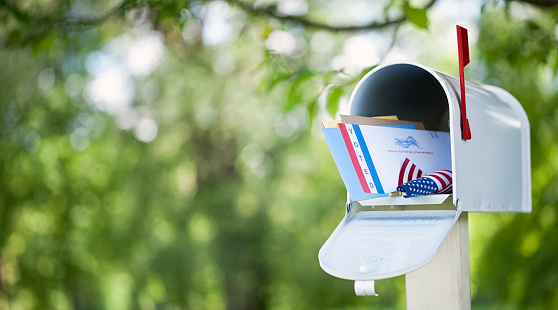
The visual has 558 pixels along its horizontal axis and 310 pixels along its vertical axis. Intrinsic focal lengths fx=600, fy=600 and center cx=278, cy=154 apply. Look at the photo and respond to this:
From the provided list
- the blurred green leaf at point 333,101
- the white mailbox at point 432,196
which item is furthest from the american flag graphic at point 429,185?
the blurred green leaf at point 333,101

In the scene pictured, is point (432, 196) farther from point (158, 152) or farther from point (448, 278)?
point (158, 152)

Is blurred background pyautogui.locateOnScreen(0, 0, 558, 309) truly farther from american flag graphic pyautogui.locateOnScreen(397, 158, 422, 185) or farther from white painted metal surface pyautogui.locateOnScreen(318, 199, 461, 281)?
white painted metal surface pyautogui.locateOnScreen(318, 199, 461, 281)

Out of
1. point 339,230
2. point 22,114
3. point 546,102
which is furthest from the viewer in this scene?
point 22,114

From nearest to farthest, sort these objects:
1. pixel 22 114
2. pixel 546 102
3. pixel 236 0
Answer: pixel 236 0 → pixel 546 102 → pixel 22 114

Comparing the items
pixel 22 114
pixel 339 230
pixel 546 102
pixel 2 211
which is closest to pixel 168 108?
pixel 22 114

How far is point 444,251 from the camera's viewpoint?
168 cm

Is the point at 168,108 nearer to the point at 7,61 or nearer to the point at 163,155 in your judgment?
the point at 163,155

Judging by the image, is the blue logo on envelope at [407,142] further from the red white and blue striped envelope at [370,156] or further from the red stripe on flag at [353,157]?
the red stripe on flag at [353,157]

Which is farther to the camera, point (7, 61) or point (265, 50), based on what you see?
point (7, 61)

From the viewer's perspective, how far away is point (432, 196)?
154 cm

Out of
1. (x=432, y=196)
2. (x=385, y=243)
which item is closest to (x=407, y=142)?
(x=432, y=196)

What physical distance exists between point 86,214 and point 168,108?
208 centimetres

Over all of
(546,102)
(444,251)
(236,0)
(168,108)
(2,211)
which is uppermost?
(236,0)

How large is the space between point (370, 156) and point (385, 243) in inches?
9.5
